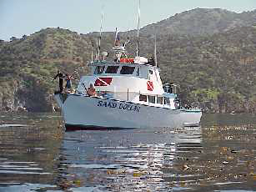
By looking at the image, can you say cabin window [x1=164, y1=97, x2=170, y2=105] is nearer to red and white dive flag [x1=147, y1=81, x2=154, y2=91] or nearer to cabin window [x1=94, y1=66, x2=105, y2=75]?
red and white dive flag [x1=147, y1=81, x2=154, y2=91]

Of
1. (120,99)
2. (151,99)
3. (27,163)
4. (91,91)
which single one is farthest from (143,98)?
(27,163)

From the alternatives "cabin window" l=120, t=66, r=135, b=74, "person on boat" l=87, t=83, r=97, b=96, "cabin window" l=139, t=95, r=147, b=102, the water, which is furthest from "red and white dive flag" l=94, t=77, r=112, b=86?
the water

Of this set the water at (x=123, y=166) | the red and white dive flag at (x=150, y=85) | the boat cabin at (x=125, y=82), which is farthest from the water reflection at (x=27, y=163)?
the red and white dive flag at (x=150, y=85)

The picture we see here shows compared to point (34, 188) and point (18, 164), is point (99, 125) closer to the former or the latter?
point (18, 164)

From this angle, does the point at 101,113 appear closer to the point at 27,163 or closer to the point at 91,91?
the point at 91,91

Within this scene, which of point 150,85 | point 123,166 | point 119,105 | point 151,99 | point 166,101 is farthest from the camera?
point 166,101

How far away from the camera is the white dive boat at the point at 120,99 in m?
43.5

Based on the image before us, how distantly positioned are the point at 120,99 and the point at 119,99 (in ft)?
2.88

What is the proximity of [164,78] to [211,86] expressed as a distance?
14307mm

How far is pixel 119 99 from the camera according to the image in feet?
149

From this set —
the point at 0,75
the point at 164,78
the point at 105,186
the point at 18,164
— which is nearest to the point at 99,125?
the point at 18,164

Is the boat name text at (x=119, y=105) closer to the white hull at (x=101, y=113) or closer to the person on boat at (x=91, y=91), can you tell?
the white hull at (x=101, y=113)

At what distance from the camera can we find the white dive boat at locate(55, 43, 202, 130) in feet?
143

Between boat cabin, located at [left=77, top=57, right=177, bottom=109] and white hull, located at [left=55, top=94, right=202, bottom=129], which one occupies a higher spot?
boat cabin, located at [left=77, top=57, right=177, bottom=109]
